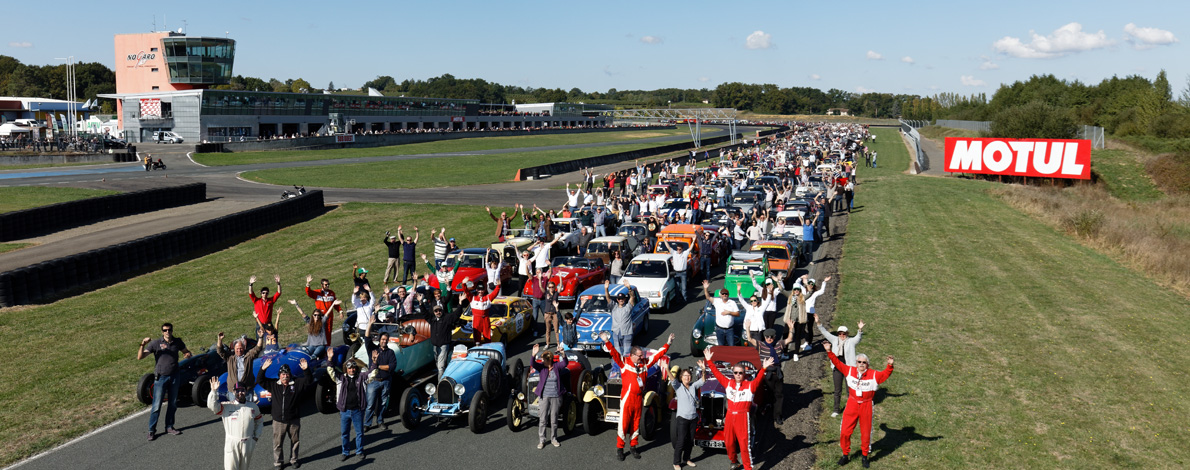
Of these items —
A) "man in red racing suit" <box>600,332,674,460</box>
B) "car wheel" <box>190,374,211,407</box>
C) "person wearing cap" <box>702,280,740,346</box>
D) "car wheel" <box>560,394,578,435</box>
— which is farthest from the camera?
"person wearing cap" <box>702,280,740,346</box>

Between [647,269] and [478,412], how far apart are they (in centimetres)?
909

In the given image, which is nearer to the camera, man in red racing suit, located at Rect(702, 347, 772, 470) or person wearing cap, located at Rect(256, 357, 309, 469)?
man in red racing suit, located at Rect(702, 347, 772, 470)

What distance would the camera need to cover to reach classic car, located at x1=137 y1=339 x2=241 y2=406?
13205 mm

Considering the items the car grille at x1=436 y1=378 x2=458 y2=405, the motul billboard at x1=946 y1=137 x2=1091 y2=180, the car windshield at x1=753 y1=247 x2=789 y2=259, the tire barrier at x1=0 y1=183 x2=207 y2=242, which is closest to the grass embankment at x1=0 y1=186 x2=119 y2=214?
the tire barrier at x1=0 y1=183 x2=207 y2=242

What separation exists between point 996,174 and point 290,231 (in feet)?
158

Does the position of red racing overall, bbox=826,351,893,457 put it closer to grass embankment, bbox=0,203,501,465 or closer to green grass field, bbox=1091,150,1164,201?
grass embankment, bbox=0,203,501,465

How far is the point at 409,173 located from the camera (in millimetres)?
62438

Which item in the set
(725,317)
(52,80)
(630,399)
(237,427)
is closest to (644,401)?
(630,399)

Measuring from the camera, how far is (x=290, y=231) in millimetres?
34531

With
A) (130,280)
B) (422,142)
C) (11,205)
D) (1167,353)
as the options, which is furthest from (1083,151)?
(422,142)

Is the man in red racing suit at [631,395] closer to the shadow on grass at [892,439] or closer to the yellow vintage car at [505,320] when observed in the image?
the shadow on grass at [892,439]

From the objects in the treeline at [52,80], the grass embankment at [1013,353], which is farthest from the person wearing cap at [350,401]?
the treeline at [52,80]

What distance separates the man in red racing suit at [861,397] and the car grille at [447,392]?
18.8 feet

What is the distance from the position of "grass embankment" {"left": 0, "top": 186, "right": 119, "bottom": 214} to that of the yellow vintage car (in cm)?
3258
